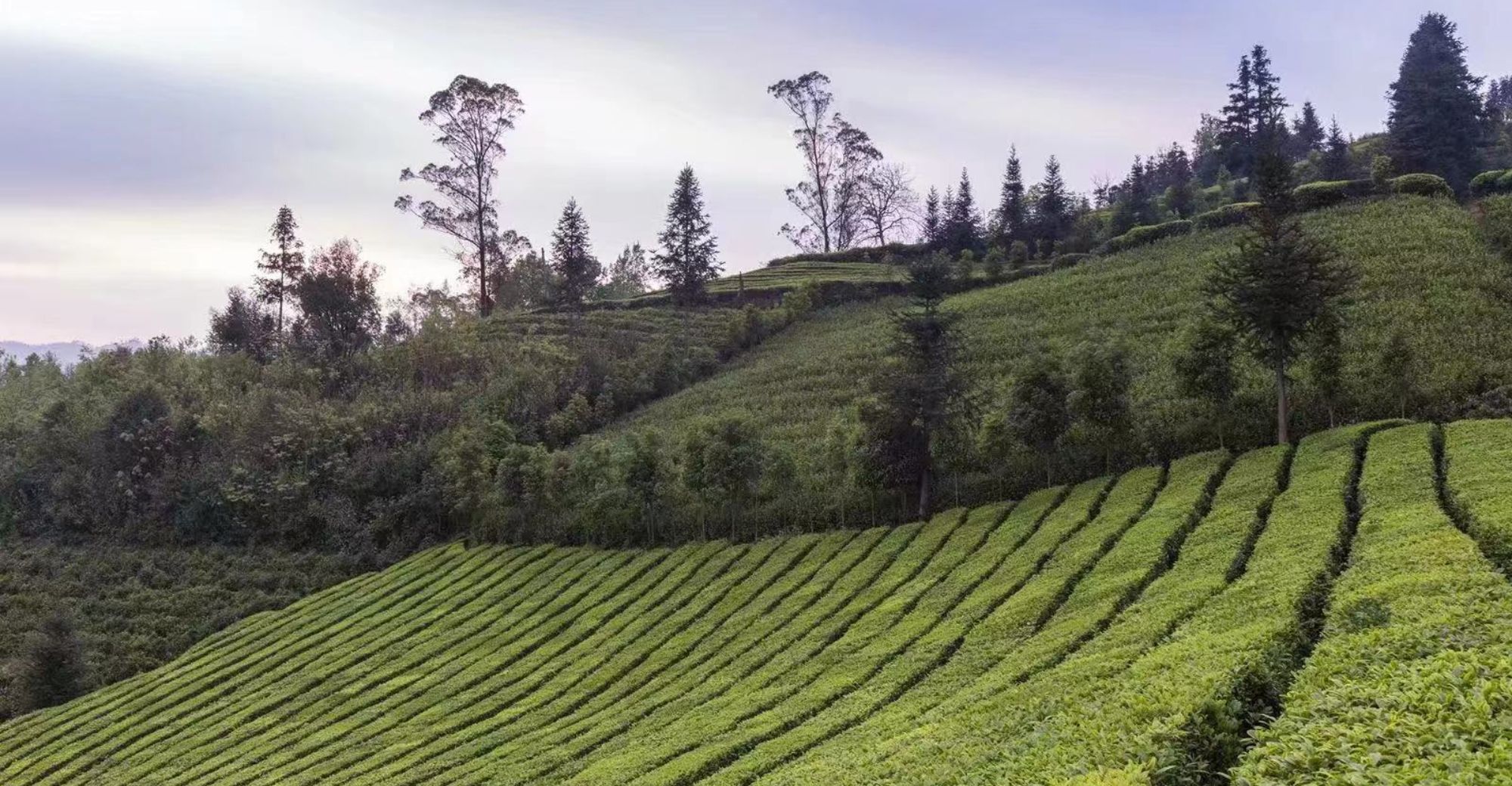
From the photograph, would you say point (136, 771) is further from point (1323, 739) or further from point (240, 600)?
point (1323, 739)

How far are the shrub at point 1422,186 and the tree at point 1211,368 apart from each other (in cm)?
4247

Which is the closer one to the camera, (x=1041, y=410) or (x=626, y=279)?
(x=1041, y=410)

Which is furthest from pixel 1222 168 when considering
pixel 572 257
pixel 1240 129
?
pixel 572 257

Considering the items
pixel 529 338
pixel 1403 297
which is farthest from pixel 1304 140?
pixel 529 338

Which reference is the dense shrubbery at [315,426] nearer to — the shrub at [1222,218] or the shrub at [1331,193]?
the shrub at [1222,218]

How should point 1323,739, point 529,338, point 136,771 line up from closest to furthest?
point 1323,739, point 136,771, point 529,338

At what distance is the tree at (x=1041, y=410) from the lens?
3447 cm

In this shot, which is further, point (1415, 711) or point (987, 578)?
point (987, 578)

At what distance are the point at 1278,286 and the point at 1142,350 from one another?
57.1 ft

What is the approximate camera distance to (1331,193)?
2616 inches

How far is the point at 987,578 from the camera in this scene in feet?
82.7

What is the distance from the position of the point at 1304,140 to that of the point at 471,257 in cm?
10367

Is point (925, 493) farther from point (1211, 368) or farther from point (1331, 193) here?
point (1331, 193)

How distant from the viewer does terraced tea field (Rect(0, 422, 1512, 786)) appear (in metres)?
10.2
